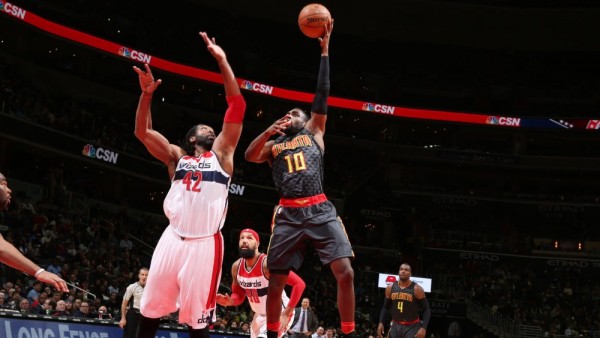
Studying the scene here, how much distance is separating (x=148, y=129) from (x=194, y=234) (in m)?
1.08

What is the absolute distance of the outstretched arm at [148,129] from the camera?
20.7 feet

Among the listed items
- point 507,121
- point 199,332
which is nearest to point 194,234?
point 199,332

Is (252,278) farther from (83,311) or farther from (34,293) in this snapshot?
(34,293)

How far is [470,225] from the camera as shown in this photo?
37875mm

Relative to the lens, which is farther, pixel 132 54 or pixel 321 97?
pixel 132 54

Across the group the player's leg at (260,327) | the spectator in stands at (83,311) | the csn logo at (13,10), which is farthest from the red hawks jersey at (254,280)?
the csn logo at (13,10)

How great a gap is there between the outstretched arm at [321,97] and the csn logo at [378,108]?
27155mm

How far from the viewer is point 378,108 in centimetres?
3475

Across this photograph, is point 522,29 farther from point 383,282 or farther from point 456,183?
point 383,282

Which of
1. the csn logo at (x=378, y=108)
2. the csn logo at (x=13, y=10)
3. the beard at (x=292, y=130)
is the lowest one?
the beard at (x=292, y=130)

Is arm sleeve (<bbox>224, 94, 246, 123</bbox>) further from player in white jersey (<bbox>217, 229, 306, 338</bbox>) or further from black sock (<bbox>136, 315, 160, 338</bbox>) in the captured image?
player in white jersey (<bbox>217, 229, 306, 338</bbox>)

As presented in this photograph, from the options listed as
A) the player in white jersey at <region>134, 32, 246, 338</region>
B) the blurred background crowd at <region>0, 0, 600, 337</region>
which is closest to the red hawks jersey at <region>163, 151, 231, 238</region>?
the player in white jersey at <region>134, 32, 246, 338</region>

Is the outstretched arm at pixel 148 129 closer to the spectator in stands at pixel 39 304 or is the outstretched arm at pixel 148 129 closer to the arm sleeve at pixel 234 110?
the arm sleeve at pixel 234 110

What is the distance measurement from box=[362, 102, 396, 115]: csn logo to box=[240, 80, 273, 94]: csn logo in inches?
183
